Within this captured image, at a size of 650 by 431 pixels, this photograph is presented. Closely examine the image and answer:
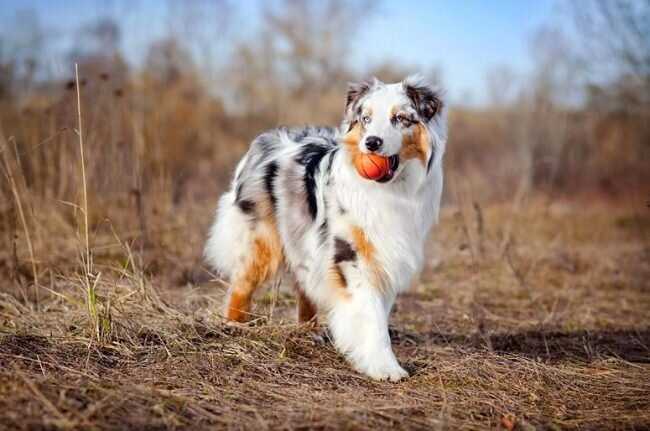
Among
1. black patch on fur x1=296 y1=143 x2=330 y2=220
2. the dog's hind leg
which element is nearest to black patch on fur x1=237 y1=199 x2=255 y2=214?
the dog's hind leg

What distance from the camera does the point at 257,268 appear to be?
470 centimetres

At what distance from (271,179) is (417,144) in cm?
110

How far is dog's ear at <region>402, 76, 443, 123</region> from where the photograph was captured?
4156mm

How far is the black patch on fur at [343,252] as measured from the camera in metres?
4.09

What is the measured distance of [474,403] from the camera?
3498 millimetres

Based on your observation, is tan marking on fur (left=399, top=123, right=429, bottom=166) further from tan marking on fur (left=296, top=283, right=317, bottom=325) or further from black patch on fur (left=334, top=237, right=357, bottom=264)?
tan marking on fur (left=296, top=283, right=317, bottom=325)

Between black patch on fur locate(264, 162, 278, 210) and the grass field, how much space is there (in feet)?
2.50

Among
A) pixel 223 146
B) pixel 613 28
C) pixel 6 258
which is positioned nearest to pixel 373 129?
pixel 6 258

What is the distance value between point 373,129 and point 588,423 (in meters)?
1.92

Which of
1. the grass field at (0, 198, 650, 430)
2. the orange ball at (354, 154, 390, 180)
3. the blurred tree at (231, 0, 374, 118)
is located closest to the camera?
the grass field at (0, 198, 650, 430)

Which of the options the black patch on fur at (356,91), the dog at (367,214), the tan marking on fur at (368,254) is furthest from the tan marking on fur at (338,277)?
the black patch on fur at (356,91)

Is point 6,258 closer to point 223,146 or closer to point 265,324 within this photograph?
point 265,324

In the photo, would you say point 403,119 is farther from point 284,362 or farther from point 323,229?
point 284,362

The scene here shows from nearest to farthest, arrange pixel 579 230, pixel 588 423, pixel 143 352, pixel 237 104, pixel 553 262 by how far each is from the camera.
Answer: pixel 588 423, pixel 143 352, pixel 553 262, pixel 579 230, pixel 237 104
